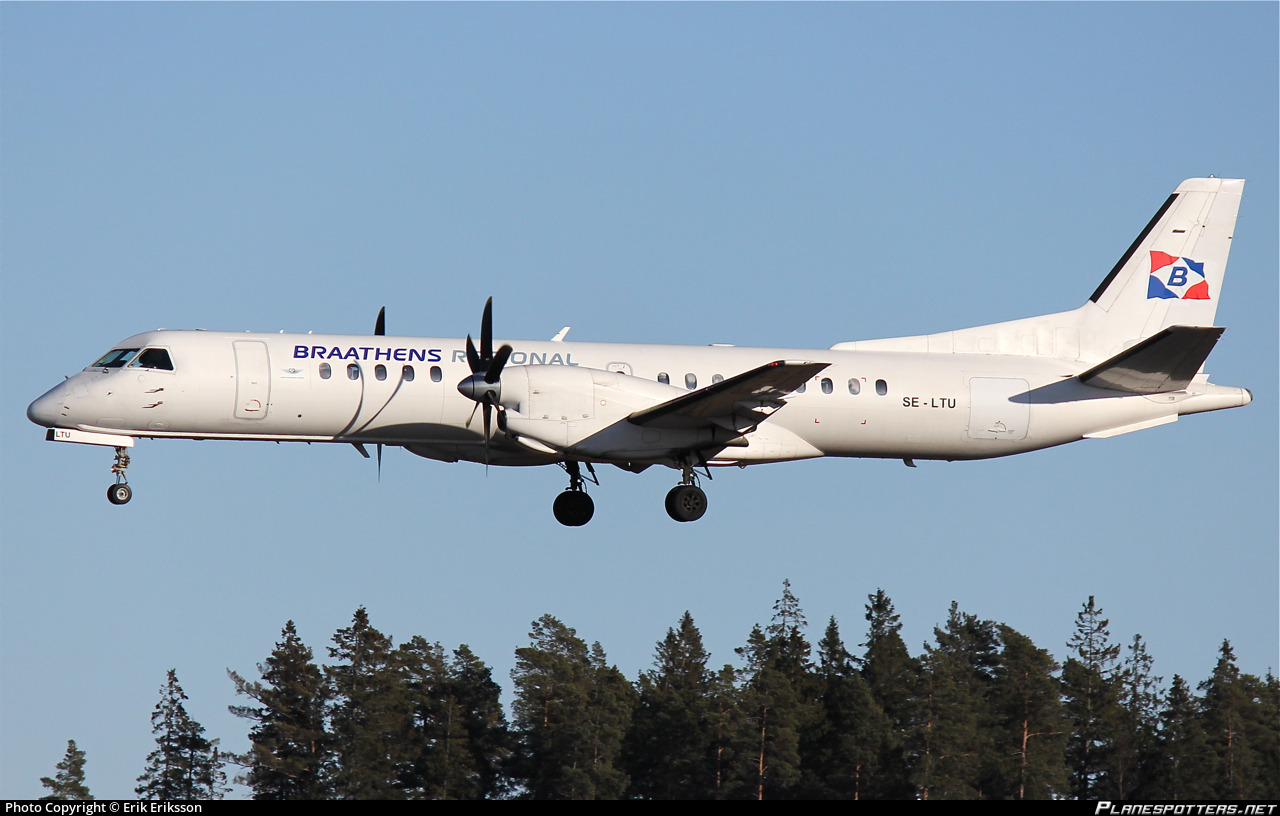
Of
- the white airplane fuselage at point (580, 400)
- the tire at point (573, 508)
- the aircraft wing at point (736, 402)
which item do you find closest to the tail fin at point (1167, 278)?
the white airplane fuselage at point (580, 400)

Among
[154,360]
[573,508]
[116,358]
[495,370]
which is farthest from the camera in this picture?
[573,508]

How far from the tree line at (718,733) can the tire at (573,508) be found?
1542cm

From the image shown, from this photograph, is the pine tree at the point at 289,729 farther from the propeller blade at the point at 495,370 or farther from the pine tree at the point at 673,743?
the propeller blade at the point at 495,370

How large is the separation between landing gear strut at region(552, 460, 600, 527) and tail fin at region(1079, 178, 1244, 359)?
32.1 ft

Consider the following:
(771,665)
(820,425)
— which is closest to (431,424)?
(820,425)

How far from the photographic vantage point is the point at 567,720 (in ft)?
141

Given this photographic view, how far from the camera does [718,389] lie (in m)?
22.9

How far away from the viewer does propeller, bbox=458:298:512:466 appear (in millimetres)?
23047

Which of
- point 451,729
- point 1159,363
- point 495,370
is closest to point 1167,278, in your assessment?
point 1159,363

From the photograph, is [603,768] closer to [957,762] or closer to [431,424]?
[957,762]

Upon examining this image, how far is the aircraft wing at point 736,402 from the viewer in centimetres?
2242

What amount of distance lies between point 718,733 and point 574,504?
17.1 metres

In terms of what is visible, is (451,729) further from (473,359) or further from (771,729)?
(473,359)

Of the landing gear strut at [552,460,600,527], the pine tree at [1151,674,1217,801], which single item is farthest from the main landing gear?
the pine tree at [1151,674,1217,801]
